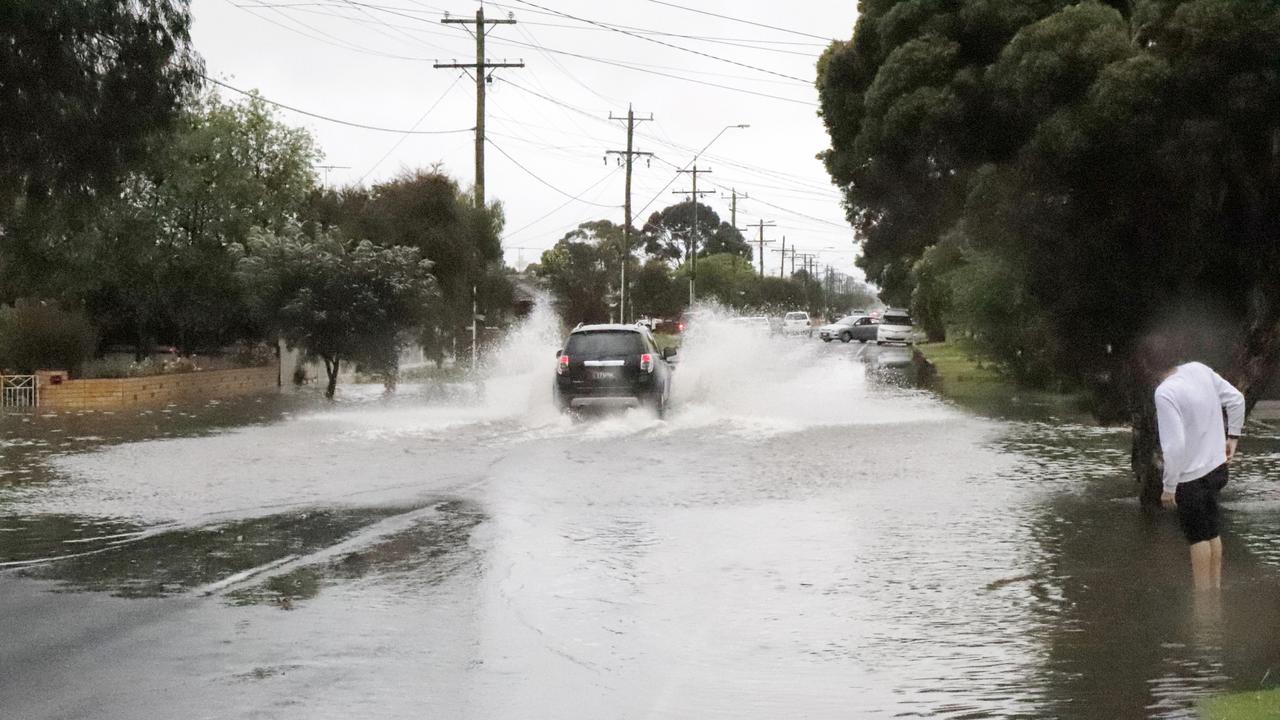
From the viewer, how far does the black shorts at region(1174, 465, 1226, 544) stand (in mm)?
8797

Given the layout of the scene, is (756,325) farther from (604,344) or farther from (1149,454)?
(1149,454)

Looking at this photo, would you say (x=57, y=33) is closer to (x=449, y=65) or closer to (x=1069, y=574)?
(x=1069, y=574)

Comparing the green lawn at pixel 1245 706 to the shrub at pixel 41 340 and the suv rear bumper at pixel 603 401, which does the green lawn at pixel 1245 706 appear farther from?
the shrub at pixel 41 340

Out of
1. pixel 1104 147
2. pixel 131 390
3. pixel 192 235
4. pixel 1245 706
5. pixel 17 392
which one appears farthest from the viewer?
pixel 192 235

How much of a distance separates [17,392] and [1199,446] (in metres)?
25.6

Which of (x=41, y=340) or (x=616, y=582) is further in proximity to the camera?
(x=41, y=340)

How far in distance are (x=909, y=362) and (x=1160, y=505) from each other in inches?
1547

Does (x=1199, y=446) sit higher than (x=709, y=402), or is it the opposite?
(x=1199, y=446)

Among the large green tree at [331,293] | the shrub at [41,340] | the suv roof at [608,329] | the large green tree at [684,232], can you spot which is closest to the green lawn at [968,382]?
the suv roof at [608,329]

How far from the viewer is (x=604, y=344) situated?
2327 centimetres

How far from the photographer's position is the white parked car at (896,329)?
246 ft

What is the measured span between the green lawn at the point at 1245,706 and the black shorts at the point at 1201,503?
2.62 m

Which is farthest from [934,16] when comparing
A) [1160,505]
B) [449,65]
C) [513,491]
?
[449,65]

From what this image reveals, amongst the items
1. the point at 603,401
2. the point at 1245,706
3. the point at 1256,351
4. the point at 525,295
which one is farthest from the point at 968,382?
the point at 525,295
